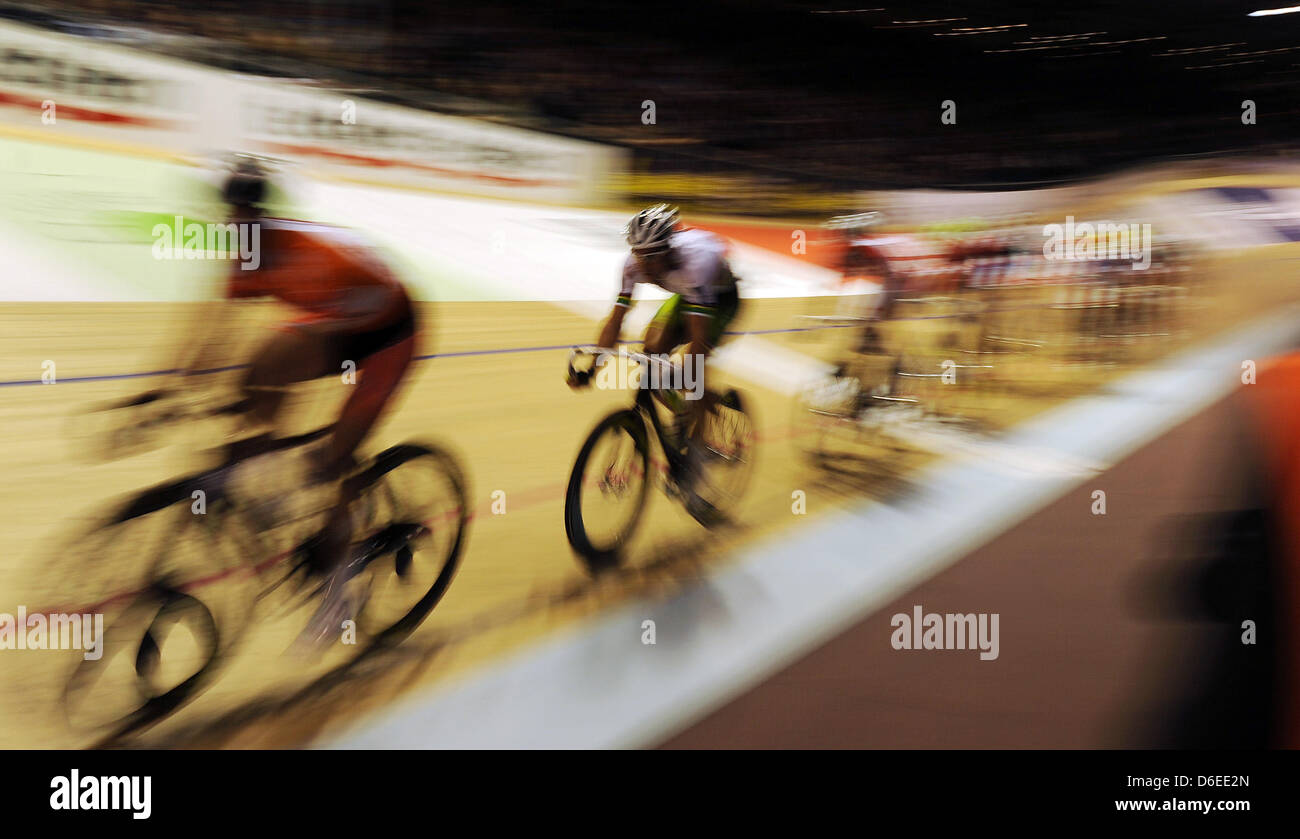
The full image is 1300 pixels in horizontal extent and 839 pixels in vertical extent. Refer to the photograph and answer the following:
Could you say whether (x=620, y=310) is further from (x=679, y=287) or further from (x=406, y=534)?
(x=406, y=534)

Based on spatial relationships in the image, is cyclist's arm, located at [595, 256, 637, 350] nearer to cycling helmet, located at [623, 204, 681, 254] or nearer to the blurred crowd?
cycling helmet, located at [623, 204, 681, 254]

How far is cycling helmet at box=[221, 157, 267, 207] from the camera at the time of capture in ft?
6.84

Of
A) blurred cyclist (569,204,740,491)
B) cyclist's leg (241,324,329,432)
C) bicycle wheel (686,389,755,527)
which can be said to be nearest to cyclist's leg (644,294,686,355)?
blurred cyclist (569,204,740,491)

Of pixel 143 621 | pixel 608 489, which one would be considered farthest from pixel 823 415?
pixel 143 621

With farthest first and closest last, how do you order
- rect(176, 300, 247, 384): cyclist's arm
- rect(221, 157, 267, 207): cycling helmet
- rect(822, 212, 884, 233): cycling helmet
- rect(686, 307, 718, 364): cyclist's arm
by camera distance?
rect(822, 212, 884, 233): cycling helmet → rect(686, 307, 718, 364): cyclist's arm → rect(221, 157, 267, 207): cycling helmet → rect(176, 300, 247, 384): cyclist's arm

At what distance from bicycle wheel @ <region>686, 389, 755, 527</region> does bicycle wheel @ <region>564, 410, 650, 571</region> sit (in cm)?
24

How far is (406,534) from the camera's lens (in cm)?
202

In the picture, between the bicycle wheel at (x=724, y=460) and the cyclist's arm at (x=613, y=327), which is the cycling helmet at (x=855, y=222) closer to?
the bicycle wheel at (x=724, y=460)

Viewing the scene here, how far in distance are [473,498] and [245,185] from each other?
1.06 metres

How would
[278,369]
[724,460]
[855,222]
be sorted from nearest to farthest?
[278,369], [724,460], [855,222]
